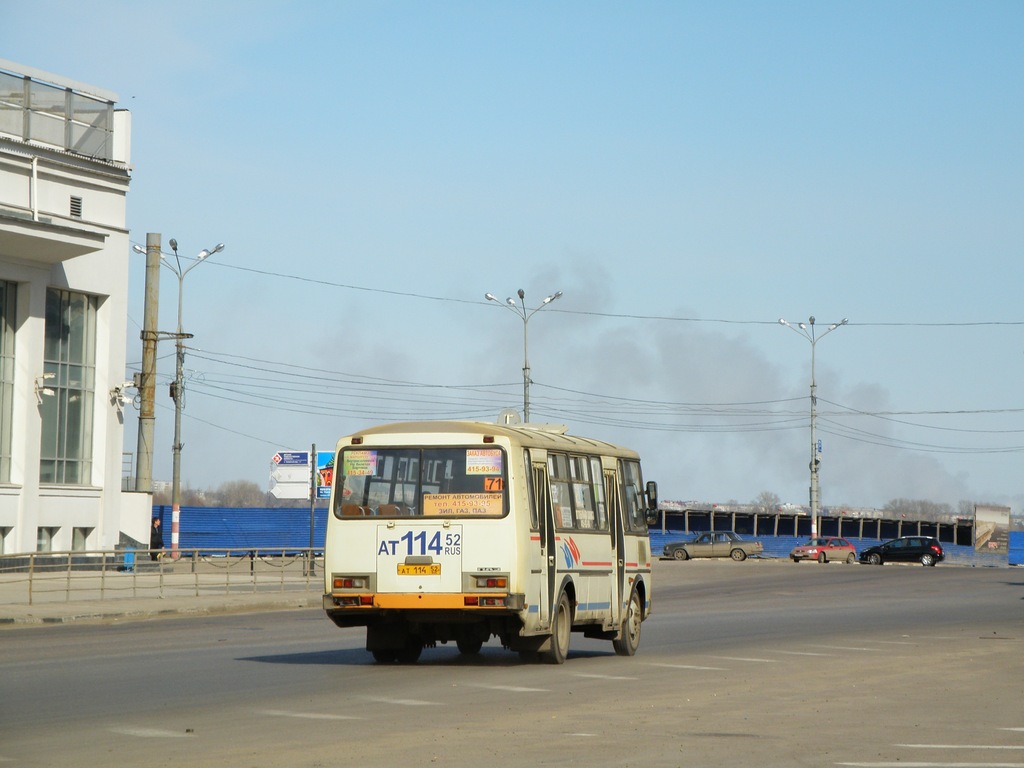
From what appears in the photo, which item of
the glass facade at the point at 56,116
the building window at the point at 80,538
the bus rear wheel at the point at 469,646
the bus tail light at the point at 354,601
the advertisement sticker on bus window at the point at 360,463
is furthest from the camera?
the building window at the point at 80,538

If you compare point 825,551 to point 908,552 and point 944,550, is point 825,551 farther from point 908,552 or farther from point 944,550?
point 944,550

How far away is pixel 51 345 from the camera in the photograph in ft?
136

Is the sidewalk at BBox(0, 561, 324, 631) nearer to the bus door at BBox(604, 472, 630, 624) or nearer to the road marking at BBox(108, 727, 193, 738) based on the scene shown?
the bus door at BBox(604, 472, 630, 624)

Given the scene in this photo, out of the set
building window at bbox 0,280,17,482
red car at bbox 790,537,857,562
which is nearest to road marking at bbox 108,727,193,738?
building window at bbox 0,280,17,482

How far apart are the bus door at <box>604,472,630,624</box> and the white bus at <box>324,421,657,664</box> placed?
1322 millimetres

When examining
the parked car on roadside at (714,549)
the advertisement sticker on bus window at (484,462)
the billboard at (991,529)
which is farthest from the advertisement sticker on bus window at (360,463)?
the billboard at (991,529)

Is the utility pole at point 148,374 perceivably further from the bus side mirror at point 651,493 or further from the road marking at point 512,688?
the road marking at point 512,688

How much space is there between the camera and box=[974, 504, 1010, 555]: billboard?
258ft

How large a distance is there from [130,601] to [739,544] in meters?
43.9

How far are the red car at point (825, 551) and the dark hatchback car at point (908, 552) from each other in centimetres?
86

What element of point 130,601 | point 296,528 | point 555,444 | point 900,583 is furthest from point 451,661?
point 296,528

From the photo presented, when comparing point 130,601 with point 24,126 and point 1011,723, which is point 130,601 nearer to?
point 24,126

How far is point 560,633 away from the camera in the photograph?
17.9 meters

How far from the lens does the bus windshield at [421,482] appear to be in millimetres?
16984
